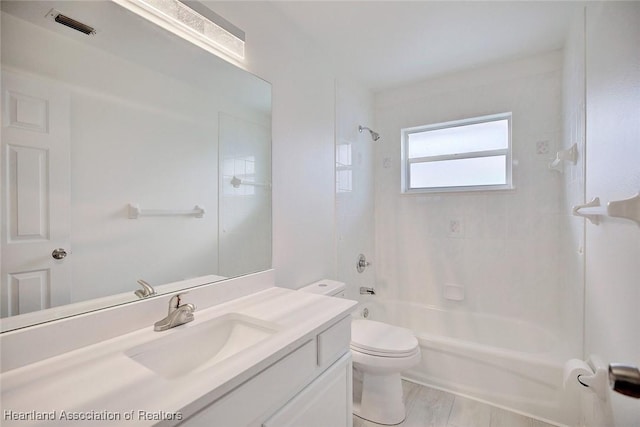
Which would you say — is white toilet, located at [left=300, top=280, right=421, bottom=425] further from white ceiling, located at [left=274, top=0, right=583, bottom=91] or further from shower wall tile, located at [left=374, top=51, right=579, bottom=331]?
white ceiling, located at [left=274, top=0, right=583, bottom=91]

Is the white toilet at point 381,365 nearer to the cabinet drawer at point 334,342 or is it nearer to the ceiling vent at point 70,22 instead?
the cabinet drawer at point 334,342

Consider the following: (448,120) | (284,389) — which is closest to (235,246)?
(284,389)

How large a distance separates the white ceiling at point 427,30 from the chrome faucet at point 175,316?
1609mm

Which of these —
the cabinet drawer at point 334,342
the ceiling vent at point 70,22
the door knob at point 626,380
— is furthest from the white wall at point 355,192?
the door knob at point 626,380

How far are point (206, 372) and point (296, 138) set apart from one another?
1.36m

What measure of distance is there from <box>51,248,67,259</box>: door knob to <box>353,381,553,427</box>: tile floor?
1718 mm

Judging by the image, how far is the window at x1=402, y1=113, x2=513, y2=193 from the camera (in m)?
2.32

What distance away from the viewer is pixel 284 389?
840 millimetres

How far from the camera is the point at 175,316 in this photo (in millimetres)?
960

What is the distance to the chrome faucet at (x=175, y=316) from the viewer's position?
37.0 inches

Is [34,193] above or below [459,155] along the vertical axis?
below

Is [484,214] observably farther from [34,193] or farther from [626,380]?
[34,193]

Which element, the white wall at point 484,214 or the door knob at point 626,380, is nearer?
the door knob at point 626,380

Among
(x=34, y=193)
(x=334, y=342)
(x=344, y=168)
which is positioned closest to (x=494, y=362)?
(x=334, y=342)
